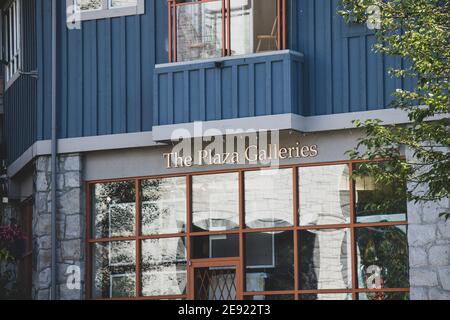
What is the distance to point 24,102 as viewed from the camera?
2620cm

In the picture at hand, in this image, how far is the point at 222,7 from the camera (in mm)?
23000

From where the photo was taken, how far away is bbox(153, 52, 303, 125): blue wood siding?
22.2 meters

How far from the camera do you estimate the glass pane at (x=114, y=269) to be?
2384cm

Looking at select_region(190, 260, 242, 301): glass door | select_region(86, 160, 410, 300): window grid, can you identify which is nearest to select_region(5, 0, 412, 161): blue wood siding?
select_region(86, 160, 410, 300): window grid

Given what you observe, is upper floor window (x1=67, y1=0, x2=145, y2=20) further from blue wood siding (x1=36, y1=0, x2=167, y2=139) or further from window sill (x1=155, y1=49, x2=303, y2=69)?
window sill (x1=155, y1=49, x2=303, y2=69)

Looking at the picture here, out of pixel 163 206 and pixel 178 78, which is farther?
pixel 163 206

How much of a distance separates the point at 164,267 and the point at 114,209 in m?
1.49

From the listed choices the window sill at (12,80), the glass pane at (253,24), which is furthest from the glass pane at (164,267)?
the window sill at (12,80)

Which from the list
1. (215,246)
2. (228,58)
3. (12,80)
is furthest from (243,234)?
(12,80)

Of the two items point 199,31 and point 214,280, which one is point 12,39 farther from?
point 214,280

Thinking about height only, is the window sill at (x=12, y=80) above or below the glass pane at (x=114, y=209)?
above

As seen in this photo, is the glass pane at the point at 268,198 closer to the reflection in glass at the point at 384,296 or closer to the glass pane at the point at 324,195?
the glass pane at the point at 324,195

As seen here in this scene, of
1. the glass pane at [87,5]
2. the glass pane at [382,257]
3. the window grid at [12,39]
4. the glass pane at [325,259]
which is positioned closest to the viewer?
the glass pane at [382,257]

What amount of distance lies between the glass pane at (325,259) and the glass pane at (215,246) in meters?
1.26
